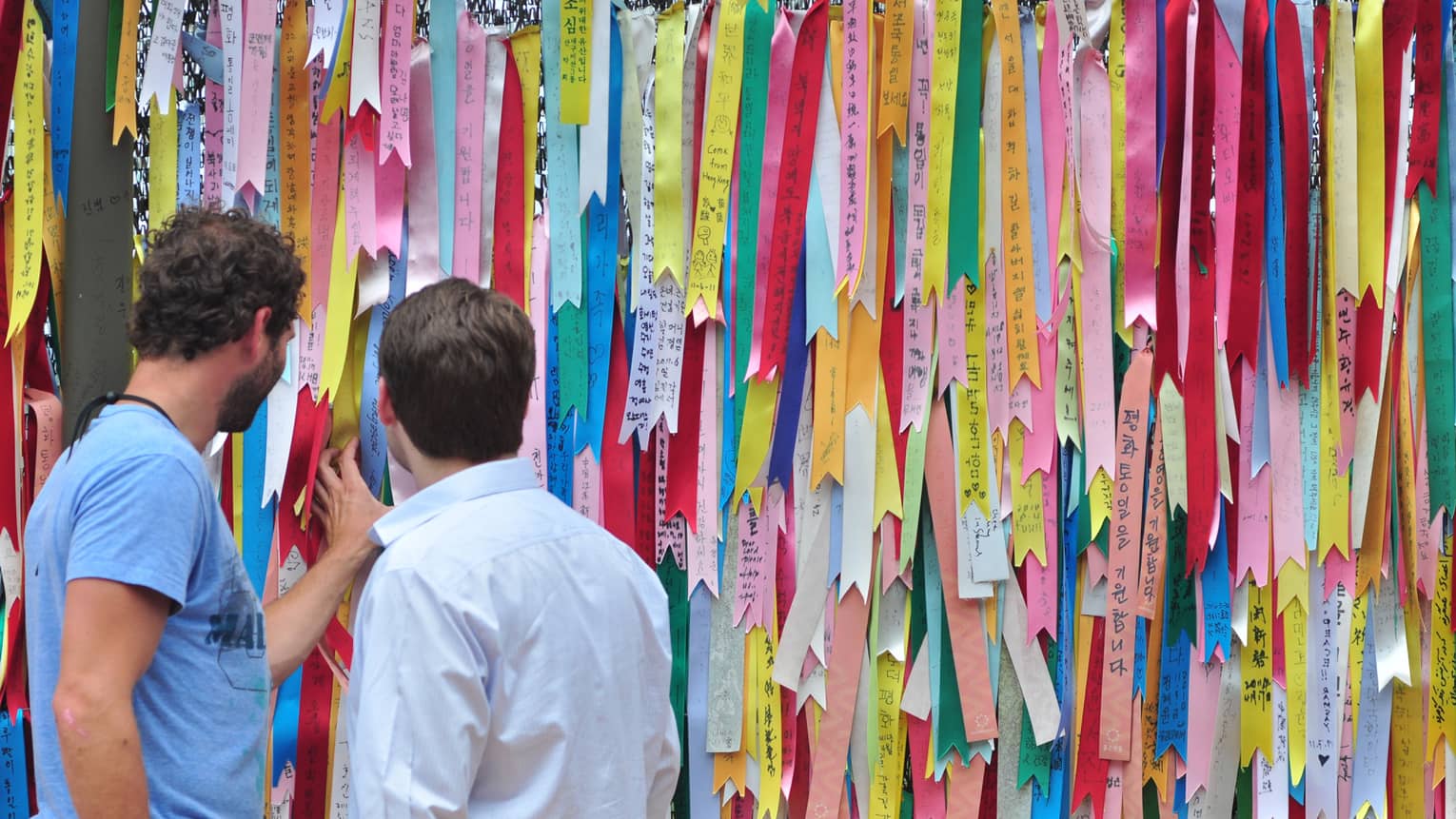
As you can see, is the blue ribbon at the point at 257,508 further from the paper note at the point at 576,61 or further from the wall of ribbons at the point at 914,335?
the paper note at the point at 576,61

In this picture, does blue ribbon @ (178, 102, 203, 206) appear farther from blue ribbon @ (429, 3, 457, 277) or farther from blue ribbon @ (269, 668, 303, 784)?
blue ribbon @ (269, 668, 303, 784)

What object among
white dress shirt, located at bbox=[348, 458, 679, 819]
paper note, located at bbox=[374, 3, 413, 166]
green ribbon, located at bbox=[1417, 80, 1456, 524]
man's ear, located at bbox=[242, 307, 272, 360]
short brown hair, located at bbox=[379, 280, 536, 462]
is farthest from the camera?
green ribbon, located at bbox=[1417, 80, 1456, 524]

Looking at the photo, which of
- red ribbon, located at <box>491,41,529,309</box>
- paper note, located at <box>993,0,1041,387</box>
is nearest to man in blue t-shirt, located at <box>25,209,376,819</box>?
red ribbon, located at <box>491,41,529,309</box>

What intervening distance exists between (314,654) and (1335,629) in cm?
146

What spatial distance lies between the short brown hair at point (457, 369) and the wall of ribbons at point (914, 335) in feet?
1.72

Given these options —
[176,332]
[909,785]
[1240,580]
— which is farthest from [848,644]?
[176,332]

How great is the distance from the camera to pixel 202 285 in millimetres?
1438

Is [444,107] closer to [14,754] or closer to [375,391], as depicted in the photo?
[375,391]

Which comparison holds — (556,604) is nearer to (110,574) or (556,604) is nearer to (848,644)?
(110,574)

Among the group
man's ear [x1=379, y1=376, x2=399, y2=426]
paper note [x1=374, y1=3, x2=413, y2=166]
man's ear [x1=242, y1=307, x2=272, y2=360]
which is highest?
paper note [x1=374, y1=3, x2=413, y2=166]

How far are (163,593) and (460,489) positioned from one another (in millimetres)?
285

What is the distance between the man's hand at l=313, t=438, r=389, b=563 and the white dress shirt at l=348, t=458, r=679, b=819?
0.34 meters

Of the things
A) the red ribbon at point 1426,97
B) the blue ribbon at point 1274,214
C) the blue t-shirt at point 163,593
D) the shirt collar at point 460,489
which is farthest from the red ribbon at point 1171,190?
the blue t-shirt at point 163,593

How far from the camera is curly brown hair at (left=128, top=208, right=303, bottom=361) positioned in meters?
1.44
